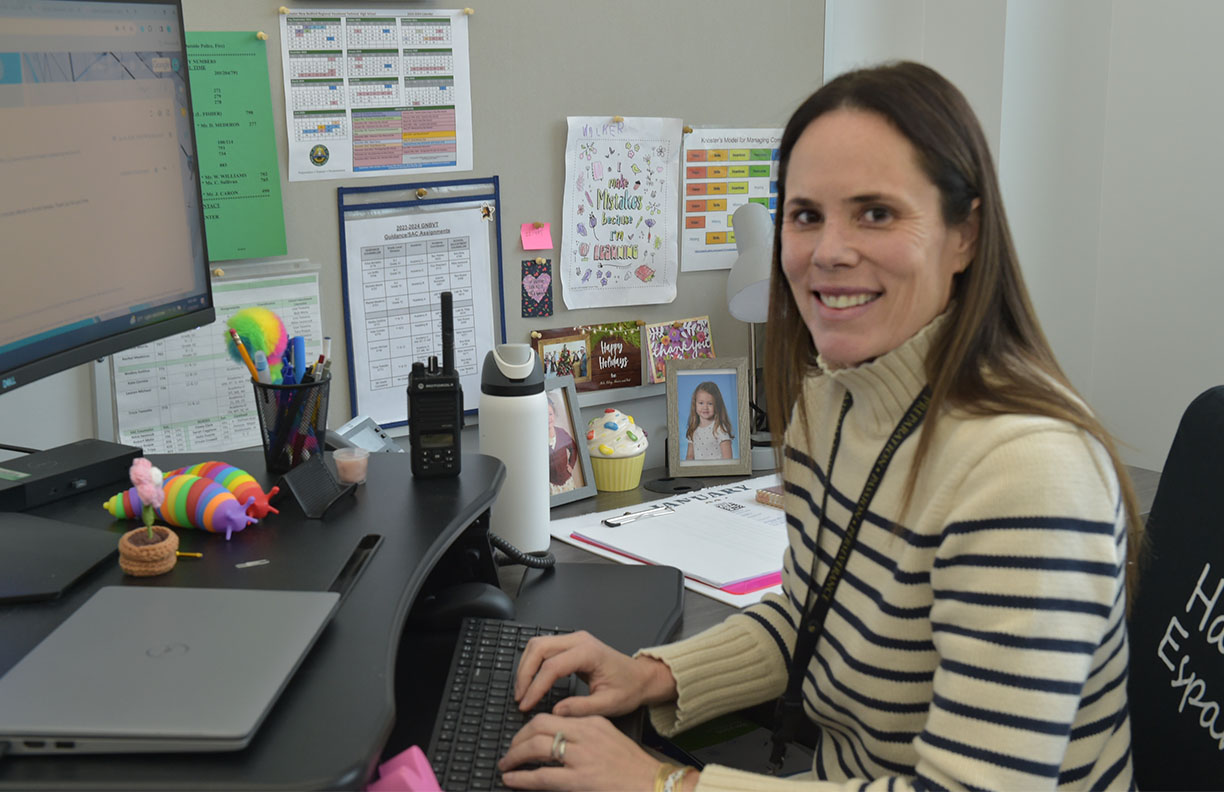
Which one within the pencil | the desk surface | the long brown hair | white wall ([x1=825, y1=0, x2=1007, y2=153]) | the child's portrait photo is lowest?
the desk surface

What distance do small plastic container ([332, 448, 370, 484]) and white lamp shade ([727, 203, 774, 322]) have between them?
30.1 inches

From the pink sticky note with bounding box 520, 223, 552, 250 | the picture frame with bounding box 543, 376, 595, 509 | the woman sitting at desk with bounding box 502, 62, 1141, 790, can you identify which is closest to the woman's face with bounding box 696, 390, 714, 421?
the picture frame with bounding box 543, 376, 595, 509

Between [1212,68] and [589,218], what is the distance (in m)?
1.10

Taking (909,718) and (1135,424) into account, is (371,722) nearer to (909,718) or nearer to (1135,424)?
(909,718)

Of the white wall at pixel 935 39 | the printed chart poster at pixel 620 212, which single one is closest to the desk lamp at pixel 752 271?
the printed chart poster at pixel 620 212

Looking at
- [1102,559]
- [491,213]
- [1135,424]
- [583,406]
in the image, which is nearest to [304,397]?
[491,213]

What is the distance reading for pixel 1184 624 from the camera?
94cm

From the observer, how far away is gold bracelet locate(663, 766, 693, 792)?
2.84 ft

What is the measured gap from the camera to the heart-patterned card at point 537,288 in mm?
1689

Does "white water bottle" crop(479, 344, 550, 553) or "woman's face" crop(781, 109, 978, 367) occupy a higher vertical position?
"woman's face" crop(781, 109, 978, 367)

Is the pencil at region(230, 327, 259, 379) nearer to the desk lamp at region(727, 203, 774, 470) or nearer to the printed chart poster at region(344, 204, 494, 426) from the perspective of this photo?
the printed chart poster at region(344, 204, 494, 426)

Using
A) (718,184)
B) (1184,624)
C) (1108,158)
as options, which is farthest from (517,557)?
(1108,158)

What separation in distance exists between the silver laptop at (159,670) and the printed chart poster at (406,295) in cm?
70

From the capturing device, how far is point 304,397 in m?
1.22
